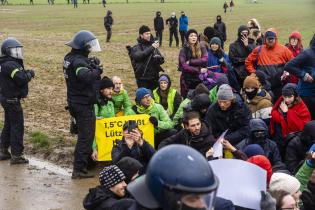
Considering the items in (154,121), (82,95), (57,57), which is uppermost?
(82,95)

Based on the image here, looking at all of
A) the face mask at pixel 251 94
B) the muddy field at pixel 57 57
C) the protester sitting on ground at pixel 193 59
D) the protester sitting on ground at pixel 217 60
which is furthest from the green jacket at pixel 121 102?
the face mask at pixel 251 94

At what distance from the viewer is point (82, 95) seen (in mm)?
8430

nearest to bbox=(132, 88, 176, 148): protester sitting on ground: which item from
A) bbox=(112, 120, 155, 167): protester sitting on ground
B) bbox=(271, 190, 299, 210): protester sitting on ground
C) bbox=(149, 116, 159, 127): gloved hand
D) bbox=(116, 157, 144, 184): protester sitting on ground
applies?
bbox=(149, 116, 159, 127): gloved hand

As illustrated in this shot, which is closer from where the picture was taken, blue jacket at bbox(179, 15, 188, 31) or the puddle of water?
the puddle of water

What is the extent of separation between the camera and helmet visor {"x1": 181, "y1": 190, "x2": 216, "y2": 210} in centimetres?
259

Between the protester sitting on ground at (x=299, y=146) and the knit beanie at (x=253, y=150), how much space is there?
27.4 inches

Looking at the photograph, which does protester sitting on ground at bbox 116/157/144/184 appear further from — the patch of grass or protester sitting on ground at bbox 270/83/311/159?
the patch of grass

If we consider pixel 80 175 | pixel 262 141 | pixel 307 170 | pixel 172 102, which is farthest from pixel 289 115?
pixel 80 175

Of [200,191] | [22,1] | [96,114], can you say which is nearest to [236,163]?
[200,191]

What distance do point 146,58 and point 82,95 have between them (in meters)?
2.54

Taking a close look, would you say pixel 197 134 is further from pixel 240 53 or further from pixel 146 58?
pixel 240 53

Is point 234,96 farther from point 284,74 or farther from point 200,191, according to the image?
point 200,191

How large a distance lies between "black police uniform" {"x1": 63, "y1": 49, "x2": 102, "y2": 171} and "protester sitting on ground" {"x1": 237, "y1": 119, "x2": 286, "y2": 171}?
7.69 ft

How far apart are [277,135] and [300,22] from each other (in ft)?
114
